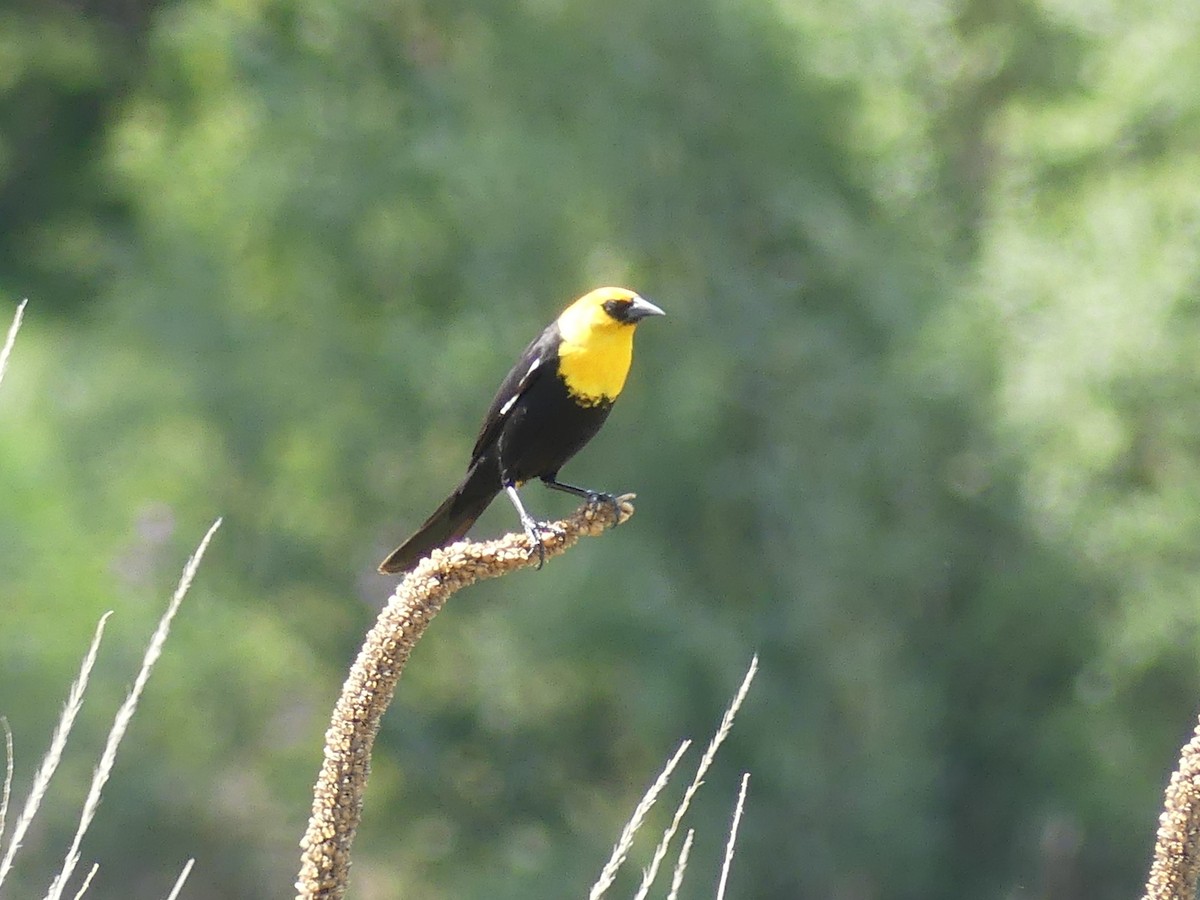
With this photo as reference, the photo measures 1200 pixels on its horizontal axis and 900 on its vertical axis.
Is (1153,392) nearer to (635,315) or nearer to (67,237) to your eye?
(635,315)

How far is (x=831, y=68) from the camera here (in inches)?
457

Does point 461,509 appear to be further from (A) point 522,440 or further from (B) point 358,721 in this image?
(B) point 358,721

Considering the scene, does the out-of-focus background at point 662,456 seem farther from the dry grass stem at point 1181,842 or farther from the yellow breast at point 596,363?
the dry grass stem at point 1181,842

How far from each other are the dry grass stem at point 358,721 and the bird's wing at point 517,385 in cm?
237

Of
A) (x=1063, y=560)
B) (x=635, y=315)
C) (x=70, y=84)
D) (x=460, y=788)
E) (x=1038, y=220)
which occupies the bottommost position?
(x=635, y=315)

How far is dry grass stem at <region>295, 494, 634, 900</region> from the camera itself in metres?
1.87

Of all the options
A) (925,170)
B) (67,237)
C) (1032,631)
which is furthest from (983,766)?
(67,237)

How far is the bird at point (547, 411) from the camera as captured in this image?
441 centimetres

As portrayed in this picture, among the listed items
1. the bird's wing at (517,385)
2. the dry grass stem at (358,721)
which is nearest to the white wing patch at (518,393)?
the bird's wing at (517,385)

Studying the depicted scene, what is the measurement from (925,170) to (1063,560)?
2.75m

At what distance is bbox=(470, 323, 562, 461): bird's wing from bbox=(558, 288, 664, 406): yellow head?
0.12ft

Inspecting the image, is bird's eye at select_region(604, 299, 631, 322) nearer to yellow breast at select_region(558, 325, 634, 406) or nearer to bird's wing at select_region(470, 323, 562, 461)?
yellow breast at select_region(558, 325, 634, 406)

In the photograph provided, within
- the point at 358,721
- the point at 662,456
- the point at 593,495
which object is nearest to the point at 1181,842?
the point at 358,721

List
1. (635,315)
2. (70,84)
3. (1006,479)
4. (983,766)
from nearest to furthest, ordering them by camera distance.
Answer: (635,315) < (1006,479) < (983,766) < (70,84)
